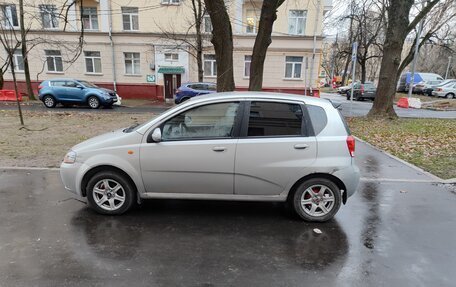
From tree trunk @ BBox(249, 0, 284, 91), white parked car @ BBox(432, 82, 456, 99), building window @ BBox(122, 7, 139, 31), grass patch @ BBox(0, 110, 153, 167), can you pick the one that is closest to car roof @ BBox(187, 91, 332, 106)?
grass patch @ BBox(0, 110, 153, 167)

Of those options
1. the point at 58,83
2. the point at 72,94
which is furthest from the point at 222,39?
the point at 58,83

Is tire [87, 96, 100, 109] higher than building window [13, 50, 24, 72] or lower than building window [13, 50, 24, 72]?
lower

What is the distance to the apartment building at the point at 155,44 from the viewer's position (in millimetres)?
24797

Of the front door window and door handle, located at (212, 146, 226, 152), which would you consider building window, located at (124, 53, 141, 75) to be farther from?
door handle, located at (212, 146, 226, 152)

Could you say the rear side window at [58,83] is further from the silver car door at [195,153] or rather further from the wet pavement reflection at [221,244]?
the silver car door at [195,153]

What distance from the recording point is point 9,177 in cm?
598

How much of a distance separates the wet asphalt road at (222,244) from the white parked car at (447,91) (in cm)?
3076

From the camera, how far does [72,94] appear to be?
19.4m

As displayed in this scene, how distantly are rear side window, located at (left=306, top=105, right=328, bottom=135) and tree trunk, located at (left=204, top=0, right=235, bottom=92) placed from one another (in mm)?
6259

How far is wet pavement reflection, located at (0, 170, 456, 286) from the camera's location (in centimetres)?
314

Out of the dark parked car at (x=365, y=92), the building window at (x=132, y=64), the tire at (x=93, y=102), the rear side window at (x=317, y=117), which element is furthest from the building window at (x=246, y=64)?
the rear side window at (x=317, y=117)

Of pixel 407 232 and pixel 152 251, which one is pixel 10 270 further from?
pixel 407 232

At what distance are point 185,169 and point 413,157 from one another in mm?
6217

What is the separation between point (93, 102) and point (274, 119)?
1758 centimetres
